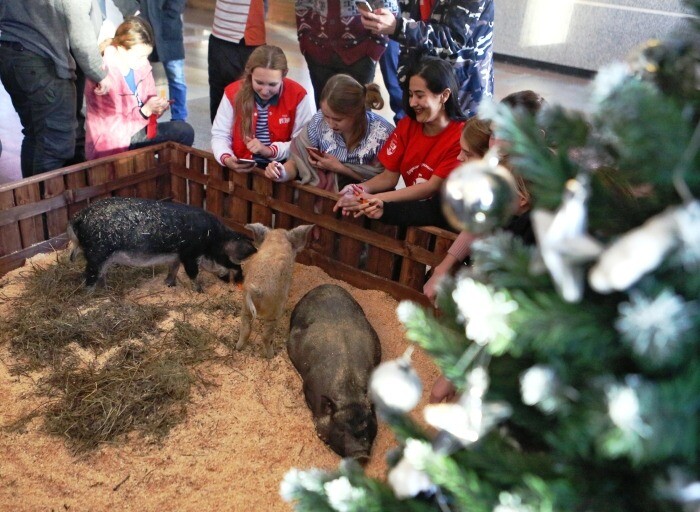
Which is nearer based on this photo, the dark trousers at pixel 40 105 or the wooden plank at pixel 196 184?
the dark trousers at pixel 40 105

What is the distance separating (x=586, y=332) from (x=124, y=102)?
4.09 m

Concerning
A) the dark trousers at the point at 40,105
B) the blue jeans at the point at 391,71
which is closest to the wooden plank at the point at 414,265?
the dark trousers at the point at 40,105

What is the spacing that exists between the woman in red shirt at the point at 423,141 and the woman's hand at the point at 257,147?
2.33 feet

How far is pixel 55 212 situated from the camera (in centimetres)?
360

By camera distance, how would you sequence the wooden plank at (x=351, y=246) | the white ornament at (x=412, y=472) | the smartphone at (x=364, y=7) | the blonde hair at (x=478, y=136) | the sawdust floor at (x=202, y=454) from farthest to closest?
the smartphone at (x=364, y=7)
the wooden plank at (x=351, y=246)
the blonde hair at (x=478, y=136)
the sawdust floor at (x=202, y=454)
the white ornament at (x=412, y=472)

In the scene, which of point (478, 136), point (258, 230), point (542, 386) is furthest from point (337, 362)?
point (542, 386)

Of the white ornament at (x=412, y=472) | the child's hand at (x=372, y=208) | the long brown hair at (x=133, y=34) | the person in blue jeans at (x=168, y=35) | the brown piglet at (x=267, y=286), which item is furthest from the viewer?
the person in blue jeans at (x=168, y=35)

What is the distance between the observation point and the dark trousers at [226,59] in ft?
16.0

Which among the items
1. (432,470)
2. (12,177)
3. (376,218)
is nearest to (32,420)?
(376,218)

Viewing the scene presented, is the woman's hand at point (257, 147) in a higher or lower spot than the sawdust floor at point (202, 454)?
higher

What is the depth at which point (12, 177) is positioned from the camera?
507 centimetres

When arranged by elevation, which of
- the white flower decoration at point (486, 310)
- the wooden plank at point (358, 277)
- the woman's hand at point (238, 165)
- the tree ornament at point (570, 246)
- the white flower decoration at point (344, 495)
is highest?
the tree ornament at point (570, 246)

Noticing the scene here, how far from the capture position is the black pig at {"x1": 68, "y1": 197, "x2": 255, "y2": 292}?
3098mm

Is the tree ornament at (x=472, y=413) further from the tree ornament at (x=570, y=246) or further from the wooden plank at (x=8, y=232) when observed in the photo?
the wooden plank at (x=8, y=232)
